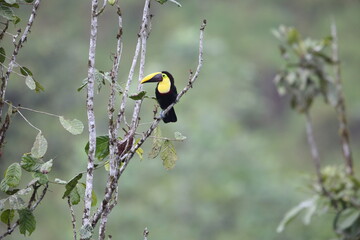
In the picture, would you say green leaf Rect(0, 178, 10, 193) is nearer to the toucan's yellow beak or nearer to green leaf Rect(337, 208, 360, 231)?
the toucan's yellow beak

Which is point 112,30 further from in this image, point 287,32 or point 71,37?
point 287,32

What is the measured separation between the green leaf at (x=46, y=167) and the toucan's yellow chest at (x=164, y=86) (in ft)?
4.98

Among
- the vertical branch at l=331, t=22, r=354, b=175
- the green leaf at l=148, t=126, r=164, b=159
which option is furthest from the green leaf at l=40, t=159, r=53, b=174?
the vertical branch at l=331, t=22, r=354, b=175

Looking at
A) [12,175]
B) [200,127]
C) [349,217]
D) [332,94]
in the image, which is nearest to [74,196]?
[12,175]

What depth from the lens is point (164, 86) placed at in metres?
4.52

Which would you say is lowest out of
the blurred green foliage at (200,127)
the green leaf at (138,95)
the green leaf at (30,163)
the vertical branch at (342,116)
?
the green leaf at (30,163)

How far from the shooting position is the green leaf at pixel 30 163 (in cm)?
311

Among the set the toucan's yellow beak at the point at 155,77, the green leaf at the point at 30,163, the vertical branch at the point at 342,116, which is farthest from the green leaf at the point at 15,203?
Answer: the vertical branch at the point at 342,116

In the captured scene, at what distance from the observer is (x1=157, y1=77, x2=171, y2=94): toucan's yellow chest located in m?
4.51

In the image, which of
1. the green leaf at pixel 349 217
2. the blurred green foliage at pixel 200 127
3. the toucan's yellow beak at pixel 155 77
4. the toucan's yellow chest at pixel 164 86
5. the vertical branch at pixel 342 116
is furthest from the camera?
the blurred green foliage at pixel 200 127

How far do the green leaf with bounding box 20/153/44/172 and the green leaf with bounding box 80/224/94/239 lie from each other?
313 millimetres

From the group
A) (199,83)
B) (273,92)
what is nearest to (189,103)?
(199,83)

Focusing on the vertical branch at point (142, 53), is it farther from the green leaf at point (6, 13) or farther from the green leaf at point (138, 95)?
the green leaf at point (6, 13)

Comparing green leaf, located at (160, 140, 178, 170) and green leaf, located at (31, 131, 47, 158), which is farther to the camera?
green leaf, located at (160, 140, 178, 170)
